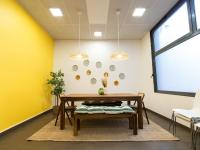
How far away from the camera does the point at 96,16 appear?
14.3 ft

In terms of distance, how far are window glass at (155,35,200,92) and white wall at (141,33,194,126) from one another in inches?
10.1

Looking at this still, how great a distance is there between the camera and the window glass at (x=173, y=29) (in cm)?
357

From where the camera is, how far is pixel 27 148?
2.40 metres

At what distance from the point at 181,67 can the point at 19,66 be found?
13.0ft

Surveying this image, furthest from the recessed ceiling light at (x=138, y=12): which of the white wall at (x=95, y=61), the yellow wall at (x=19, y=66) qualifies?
the yellow wall at (x=19, y=66)

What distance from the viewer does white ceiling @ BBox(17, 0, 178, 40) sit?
146 inches

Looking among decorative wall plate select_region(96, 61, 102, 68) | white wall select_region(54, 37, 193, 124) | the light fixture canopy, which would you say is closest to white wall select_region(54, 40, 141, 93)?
white wall select_region(54, 37, 193, 124)

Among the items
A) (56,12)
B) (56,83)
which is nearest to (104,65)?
(56,83)

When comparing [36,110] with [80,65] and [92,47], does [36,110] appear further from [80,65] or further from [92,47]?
[92,47]

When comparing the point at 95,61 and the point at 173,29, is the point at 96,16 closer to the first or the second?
the point at 173,29

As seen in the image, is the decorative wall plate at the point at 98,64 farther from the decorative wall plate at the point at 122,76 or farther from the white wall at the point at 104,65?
the decorative wall plate at the point at 122,76

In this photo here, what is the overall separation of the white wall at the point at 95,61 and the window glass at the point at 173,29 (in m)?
1.45

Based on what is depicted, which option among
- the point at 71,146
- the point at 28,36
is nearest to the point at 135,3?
the point at 28,36

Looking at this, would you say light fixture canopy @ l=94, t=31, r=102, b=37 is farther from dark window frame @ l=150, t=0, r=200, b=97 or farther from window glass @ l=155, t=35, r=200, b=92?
window glass @ l=155, t=35, r=200, b=92
